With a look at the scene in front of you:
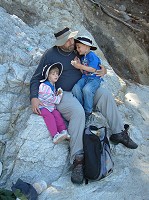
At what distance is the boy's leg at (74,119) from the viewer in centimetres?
438

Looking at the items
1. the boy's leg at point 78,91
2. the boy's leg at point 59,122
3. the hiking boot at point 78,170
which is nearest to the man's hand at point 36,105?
the boy's leg at point 59,122

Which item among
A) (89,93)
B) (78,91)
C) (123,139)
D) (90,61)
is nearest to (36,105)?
(78,91)

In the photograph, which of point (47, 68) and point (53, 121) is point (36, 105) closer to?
point (53, 121)

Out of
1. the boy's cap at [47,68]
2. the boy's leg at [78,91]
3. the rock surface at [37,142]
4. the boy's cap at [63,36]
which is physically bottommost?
the rock surface at [37,142]

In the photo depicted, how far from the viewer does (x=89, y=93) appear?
472 centimetres

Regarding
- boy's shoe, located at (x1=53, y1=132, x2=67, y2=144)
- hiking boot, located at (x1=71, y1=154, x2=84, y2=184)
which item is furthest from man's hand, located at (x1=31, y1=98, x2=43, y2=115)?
hiking boot, located at (x1=71, y1=154, x2=84, y2=184)

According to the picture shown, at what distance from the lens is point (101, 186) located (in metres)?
4.23

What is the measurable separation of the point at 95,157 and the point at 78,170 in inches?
10.0

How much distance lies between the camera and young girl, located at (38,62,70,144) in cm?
443

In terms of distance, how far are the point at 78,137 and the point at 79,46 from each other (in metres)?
1.22

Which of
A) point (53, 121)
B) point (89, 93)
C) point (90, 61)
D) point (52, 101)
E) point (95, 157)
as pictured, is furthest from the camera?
point (90, 61)

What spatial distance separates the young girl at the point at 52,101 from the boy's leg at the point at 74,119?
7 centimetres

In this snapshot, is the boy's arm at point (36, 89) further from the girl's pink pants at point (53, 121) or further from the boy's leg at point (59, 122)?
the boy's leg at point (59, 122)

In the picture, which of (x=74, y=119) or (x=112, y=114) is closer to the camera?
(x=74, y=119)
